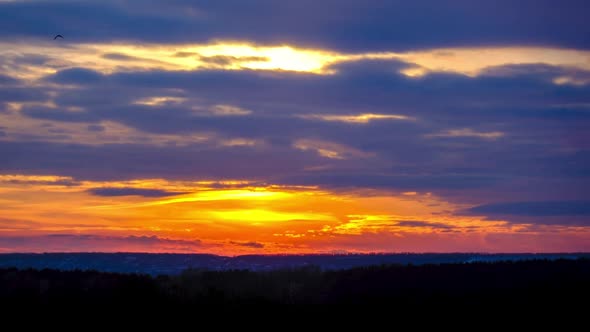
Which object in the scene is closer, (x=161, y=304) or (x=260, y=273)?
(x=161, y=304)

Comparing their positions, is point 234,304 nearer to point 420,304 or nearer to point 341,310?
point 341,310

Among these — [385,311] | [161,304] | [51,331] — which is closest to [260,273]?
[161,304]

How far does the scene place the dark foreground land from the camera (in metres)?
39.4

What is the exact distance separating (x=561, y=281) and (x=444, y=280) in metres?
5.22

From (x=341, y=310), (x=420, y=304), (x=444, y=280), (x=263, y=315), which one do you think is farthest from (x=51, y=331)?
(x=444, y=280)

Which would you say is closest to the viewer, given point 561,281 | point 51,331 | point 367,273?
point 51,331

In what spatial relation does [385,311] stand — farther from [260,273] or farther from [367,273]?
[260,273]

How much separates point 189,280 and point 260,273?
3.77 meters

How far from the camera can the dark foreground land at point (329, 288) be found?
39406mm

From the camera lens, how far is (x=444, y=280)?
42.8 m

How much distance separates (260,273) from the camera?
47.0 m

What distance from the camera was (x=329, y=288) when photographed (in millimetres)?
43312

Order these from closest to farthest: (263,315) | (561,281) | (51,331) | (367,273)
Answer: (51,331)
(263,315)
(561,281)
(367,273)

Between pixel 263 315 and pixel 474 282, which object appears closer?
pixel 263 315
